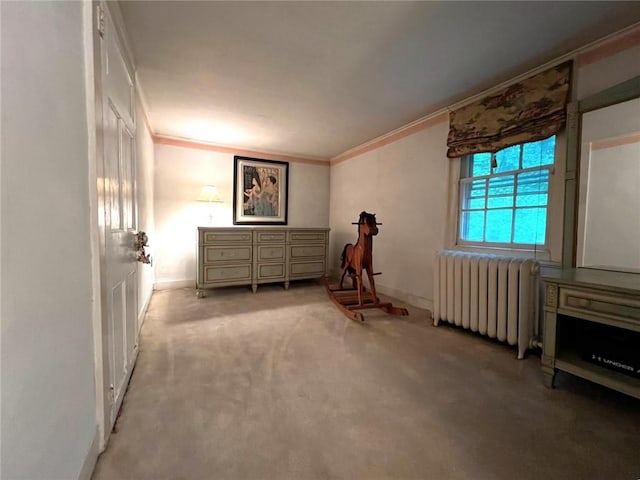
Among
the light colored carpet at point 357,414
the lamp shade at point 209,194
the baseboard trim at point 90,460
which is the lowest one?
the light colored carpet at point 357,414

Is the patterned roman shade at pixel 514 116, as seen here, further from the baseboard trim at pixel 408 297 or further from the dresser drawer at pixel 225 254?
the dresser drawer at pixel 225 254

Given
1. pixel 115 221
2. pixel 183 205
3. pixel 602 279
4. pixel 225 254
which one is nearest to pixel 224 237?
pixel 225 254

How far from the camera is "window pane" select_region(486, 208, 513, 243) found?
8.21 feet

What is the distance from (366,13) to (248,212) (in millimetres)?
3368

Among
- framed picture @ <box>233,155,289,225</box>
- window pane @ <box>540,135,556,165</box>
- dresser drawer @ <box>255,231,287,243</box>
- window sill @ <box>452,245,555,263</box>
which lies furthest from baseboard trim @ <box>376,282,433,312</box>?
framed picture @ <box>233,155,289,225</box>

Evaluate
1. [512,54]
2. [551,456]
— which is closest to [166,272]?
[551,456]

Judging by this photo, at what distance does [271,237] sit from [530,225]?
10.0 feet

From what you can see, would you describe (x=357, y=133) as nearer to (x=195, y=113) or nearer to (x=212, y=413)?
(x=195, y=113)

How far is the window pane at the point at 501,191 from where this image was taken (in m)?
2.49

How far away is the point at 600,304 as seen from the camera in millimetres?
1463

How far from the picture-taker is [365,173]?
4238mm

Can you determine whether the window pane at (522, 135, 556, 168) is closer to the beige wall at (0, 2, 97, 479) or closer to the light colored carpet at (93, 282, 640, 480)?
the light colored carpet at (93, 282, 640, 480)

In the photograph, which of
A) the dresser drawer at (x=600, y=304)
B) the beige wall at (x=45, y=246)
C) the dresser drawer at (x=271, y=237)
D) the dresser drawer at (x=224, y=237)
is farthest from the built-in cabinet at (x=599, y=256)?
the dresser drawer at (x=224, y=237)

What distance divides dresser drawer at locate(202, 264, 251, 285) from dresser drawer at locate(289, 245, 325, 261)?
0.69 m
